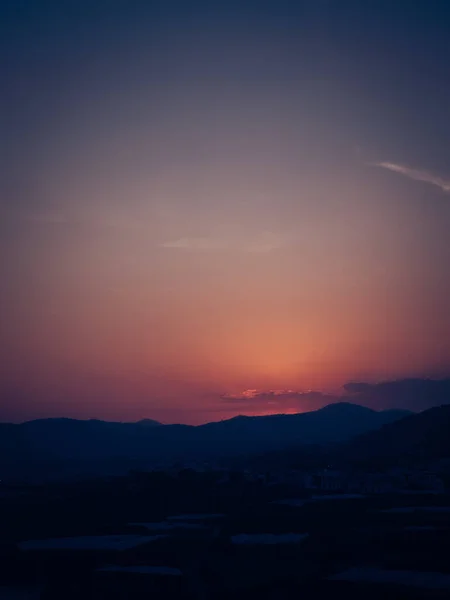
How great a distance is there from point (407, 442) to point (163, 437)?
78129 millimetres

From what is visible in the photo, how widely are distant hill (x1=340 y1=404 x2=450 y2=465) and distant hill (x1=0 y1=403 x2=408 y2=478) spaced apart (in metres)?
31.9

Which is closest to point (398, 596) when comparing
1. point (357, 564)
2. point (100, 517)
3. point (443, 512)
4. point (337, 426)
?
point (357, 564)

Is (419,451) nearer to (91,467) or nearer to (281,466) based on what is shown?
(281,466)

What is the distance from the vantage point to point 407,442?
238ft

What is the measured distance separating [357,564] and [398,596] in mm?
6065

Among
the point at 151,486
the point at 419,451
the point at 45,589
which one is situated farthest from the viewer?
the point at 419,451

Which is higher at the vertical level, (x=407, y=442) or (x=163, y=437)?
(x=163, y=437)

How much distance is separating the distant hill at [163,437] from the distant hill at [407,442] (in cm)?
3188

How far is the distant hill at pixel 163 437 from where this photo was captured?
110125 millimetres

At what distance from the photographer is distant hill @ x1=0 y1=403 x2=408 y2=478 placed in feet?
361

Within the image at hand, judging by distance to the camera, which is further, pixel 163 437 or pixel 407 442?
pixel 163 437

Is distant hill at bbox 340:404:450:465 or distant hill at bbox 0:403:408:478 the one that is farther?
distant hill at bbox 0:403:408:478

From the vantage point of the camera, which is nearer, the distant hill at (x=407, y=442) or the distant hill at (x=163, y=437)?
the distant hill at (x=407, y=442)

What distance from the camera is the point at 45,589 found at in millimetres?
22062
